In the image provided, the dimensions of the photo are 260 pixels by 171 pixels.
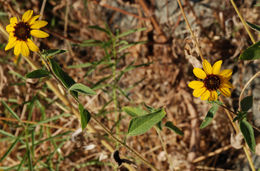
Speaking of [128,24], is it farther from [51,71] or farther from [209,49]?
[51,71]

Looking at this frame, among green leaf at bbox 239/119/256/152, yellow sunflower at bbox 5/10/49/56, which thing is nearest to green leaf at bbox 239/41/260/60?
green leaf at bbox 239/119/256/152

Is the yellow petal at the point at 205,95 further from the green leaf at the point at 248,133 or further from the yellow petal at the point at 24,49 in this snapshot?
the yellow petal at the point at 24,49

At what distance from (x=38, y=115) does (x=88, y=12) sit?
111cm

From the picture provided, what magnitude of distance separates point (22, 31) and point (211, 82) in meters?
0.79

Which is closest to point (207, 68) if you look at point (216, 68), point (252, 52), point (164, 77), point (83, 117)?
point (216, 68)

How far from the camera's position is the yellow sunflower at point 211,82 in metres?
0.97


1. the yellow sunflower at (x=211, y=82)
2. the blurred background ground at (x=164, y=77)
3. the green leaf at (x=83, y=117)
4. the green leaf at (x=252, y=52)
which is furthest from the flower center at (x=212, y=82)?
the blurred background ground at (x=164, y=77)

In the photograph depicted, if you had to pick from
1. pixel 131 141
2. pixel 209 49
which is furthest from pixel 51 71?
pixel 209 49

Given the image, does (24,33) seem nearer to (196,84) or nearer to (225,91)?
(196,84)

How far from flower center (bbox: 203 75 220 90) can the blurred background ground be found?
66 cm

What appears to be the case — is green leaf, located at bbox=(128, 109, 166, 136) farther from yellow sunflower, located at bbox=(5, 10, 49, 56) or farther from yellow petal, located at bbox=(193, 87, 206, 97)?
yellow sunflower, located at bbox=(5, 10, 49, 56)

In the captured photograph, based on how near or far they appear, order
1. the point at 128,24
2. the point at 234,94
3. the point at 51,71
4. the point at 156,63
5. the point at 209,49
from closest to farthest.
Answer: the point at 51,71 < the point at 234,94 < the point at 209,49 < the point at 156,63 < the point at 128,24

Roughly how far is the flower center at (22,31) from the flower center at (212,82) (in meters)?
0.74

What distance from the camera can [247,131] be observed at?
972 mm
